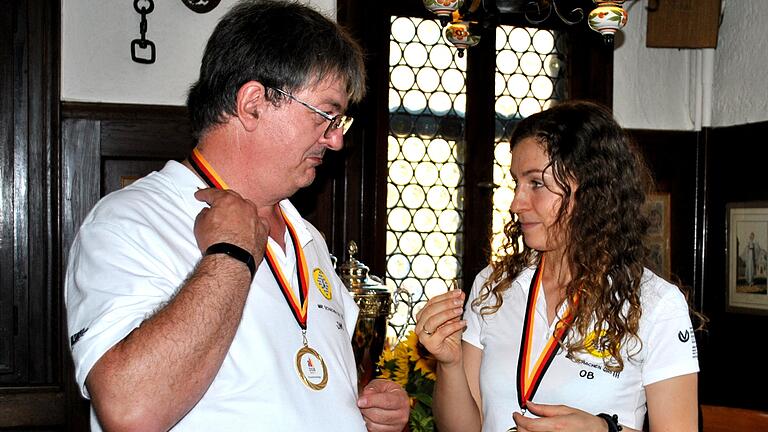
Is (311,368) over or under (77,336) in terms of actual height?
under

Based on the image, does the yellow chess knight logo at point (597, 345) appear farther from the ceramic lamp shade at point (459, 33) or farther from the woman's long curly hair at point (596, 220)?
the ceramic lamp shade at point (459, 33)

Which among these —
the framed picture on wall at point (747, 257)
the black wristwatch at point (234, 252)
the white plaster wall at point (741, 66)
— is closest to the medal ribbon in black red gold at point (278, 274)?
the black wristwatch at point (234, 252)

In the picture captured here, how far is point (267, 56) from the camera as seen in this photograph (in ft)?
5.69

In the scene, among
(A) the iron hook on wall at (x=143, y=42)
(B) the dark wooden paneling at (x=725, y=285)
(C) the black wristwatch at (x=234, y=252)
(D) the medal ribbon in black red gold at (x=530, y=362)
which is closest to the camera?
(C) the black wristwatch at (x=234, y=252)

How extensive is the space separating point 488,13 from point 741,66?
2.14 meters

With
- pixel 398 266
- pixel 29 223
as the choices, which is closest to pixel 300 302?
pixel 29 223

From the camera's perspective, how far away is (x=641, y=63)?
455 centimetres

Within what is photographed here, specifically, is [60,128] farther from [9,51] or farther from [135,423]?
[135,423]

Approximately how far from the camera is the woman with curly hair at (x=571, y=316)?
6.45ft

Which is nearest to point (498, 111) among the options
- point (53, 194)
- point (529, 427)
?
point (53, 194)

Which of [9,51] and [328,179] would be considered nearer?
[9,51]

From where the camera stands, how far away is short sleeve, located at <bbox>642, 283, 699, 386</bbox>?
6.37 feet

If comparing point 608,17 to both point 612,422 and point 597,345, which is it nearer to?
point 597,345

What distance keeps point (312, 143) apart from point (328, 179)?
2.19 metres
